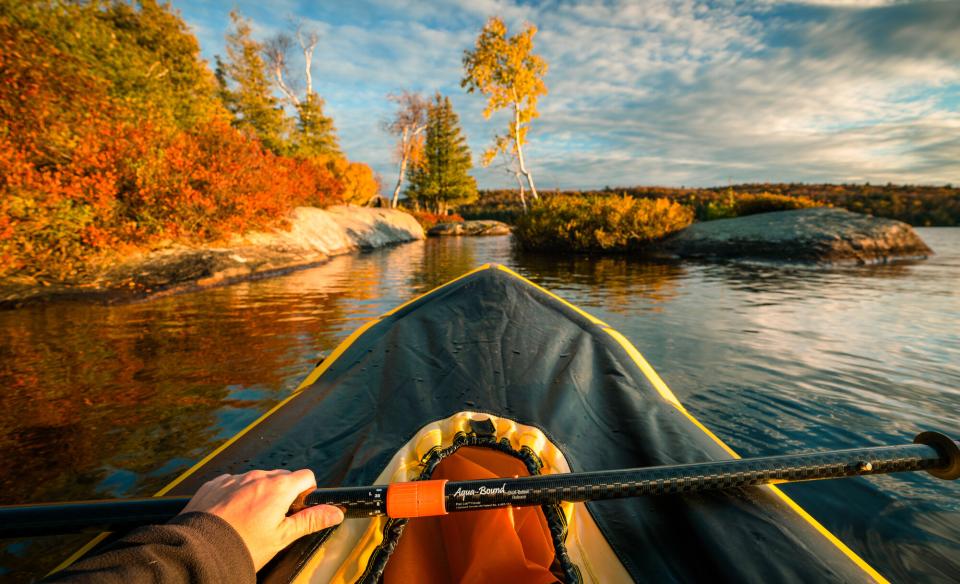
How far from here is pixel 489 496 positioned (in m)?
1.12

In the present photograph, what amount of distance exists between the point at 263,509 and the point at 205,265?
10227 mm

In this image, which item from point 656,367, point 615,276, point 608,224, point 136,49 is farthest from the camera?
point 608,224

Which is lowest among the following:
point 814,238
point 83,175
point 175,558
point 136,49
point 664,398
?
point 664,398

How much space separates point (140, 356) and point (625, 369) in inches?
195

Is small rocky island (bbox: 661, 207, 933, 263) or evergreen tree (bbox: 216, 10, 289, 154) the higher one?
evergreen tree (bbox: 216, 10, 289, 154)

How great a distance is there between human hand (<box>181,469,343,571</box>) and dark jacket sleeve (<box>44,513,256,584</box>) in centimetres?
7

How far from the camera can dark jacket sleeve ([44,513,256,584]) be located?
2.35ft

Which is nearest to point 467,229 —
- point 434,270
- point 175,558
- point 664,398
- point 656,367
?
point 434,270

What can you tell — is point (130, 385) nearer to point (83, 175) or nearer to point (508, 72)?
point (83, 175)

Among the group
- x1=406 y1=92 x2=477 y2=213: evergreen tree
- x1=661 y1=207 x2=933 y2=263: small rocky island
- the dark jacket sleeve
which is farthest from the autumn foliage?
x1=406 y1=92 x2=477 y2=213: evergreen tree

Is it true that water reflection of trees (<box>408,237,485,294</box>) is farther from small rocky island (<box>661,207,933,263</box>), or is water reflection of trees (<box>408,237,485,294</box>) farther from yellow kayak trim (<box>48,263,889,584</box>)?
small rocky island (<box>661,207,933,263</box>)

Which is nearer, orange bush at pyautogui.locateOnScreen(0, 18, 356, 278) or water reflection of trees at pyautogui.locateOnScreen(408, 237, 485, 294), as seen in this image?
orange bush at pyautogui.locateOnScreen(0, 18, 356, 278)

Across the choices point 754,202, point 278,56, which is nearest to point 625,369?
point 754,202

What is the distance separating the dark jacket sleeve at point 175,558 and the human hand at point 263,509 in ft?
0.23
